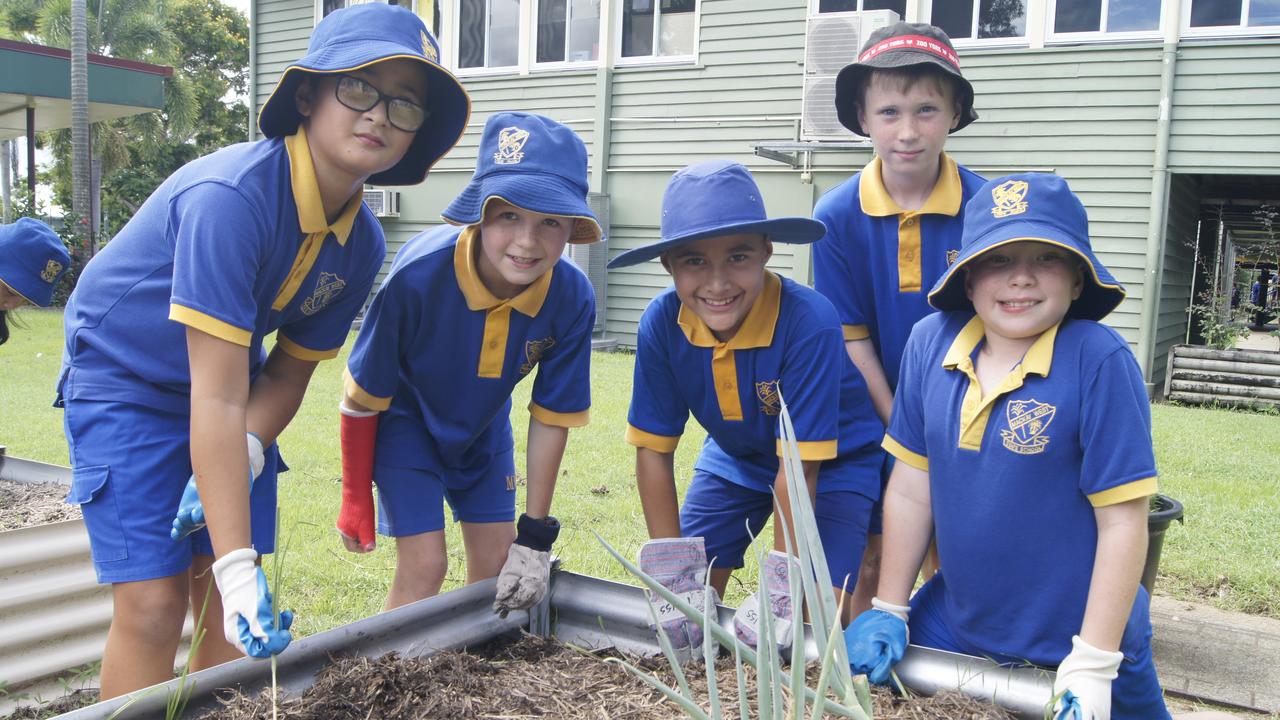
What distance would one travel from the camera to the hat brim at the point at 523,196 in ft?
7.83

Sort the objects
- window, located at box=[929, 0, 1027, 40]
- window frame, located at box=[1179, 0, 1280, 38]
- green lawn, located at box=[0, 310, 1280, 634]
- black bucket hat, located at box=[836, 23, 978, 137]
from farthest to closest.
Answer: window, located at box=[929, 0, 1027, 40] < window frame, located at box=[1179, 0, 1280, 38] < green lawn, located at box=[0, 310, 1280, 634] < black bucket hat, located at box=[836, 23, 978, 137]

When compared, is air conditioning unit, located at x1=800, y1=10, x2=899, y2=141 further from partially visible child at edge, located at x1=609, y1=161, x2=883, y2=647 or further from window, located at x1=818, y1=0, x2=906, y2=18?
partially visible child at edge, located at x1=609, y1=161, x2=883, y2=647

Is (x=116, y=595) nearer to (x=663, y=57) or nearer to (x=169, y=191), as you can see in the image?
(x=169, y=191)

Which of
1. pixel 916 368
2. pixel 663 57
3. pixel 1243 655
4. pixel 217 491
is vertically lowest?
pixel 1243 655

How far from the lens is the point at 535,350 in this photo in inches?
110

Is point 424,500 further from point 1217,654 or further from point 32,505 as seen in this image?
point 1217,654

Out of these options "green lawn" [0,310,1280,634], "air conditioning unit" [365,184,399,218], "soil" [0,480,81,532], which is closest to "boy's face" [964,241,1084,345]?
"green lawn" [0,310,1280,634]

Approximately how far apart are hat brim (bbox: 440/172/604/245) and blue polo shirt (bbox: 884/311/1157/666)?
0.96m

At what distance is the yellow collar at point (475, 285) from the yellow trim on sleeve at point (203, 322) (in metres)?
0.77

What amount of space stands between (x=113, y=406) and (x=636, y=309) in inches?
423

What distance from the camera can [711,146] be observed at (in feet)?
39.6

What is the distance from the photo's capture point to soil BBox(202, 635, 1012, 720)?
1664 mm

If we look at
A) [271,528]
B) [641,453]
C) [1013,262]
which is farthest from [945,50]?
[271,528]

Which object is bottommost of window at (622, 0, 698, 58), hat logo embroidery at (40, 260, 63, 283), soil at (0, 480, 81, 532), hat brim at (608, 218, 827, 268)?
soil at (0, 480, 81, 532)
